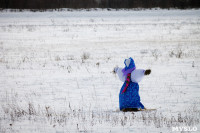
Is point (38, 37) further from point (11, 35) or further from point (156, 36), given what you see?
point (156, 36)

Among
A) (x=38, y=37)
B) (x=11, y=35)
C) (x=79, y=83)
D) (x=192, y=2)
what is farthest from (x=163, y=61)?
(x=192, y=2)

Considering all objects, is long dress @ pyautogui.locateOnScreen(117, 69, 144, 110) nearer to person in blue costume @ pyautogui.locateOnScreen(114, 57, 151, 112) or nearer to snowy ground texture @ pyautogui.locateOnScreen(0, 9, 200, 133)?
person in blue costume @ pyautogui.locateOnScreen(114, 57, 151, 112)

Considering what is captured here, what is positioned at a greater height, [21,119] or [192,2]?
[192,2]

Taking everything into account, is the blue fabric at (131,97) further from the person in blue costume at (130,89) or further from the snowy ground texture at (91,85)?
the snowy ground texture at (91,85)

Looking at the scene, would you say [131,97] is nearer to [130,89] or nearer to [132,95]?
[132,95]

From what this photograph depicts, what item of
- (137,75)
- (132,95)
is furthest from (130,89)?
(137,75)

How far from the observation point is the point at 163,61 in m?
11.2

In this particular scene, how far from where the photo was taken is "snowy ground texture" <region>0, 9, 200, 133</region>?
5066 millimetres

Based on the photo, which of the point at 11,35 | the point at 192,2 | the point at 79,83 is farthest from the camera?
the point at 192,2

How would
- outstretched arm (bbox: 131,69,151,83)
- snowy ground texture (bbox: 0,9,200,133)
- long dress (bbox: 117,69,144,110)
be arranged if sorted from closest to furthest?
snowy ground texture (bbox: 0,9,200,133) < outstretched arm (bbox: 131,69,151,83) < long dress (bbox: 117,69,144,110)

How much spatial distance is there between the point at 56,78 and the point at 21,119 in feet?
12.5

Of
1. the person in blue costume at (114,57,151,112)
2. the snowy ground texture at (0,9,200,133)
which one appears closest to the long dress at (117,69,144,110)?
the person in blue costume at (114,57,151,112)

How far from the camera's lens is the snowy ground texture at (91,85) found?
507 cm

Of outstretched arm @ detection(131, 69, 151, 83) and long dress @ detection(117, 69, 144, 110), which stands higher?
outstretched arm @ detection(131, 69, 151, 83)
